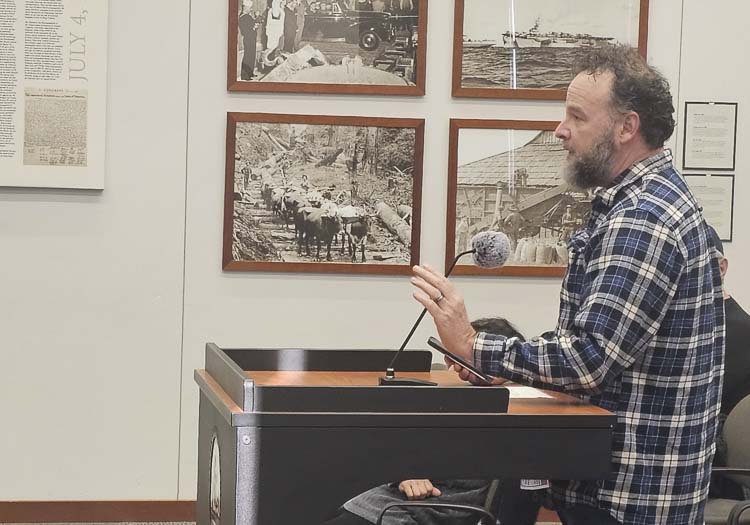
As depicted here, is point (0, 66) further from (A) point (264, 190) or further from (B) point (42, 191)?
(A) point (264, 190)

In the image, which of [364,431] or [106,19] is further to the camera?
[106,19]

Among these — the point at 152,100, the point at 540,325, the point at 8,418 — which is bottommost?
the point at 8,418

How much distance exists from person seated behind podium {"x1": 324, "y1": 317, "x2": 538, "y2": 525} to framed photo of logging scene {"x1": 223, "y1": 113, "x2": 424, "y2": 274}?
1.18m

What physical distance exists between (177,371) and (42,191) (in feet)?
3.10

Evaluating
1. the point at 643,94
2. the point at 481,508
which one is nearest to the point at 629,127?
the point at 643,94

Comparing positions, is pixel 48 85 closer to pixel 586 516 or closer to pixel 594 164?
pixel 594 164

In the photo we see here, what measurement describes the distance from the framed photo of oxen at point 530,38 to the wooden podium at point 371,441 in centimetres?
291

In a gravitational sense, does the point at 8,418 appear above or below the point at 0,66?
below

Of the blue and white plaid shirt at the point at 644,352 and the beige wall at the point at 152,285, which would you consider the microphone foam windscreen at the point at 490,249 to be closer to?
the blue and white plaid shirt at the point at 644,352

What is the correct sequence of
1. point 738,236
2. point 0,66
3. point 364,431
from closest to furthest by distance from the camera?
point 364,431 < point 0,66 < point 738,236

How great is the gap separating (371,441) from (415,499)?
1.59 m

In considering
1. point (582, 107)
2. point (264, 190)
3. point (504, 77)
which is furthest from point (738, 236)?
point (582, 107)

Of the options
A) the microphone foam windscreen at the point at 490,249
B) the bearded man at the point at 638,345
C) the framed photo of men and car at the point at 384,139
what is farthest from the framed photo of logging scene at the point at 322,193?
the bearded man at the point at 638,345

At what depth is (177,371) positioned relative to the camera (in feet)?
15.5
